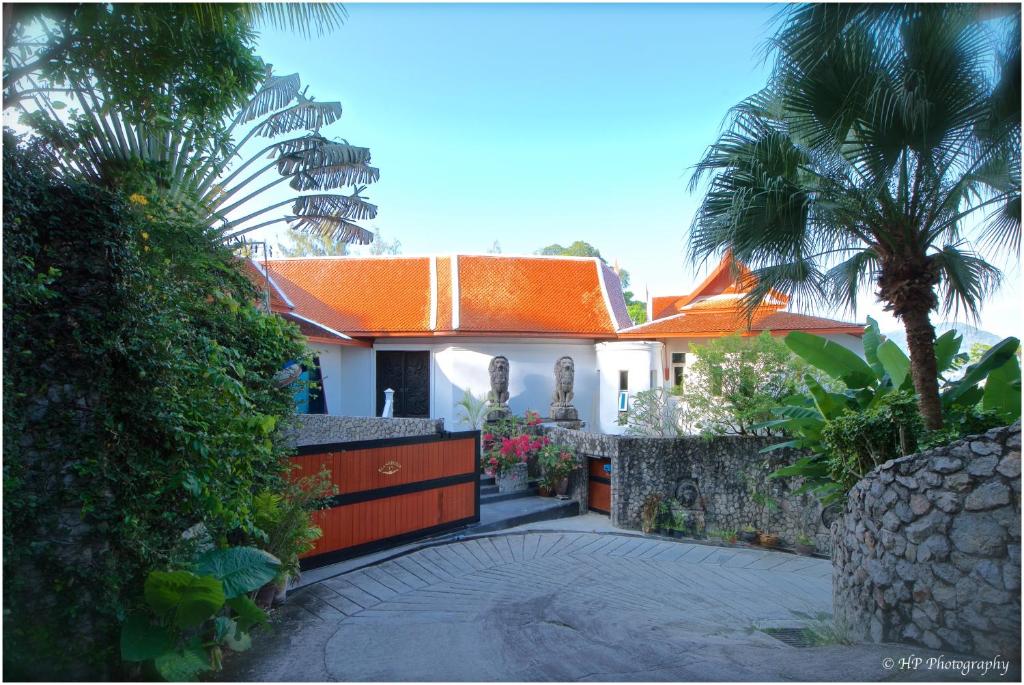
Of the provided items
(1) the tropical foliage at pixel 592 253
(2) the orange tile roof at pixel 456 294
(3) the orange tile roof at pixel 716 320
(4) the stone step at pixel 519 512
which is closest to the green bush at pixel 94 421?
(4) the stone step at pixel 519 512

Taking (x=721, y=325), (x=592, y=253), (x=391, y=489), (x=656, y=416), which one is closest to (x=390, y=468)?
(x=391, y=489)

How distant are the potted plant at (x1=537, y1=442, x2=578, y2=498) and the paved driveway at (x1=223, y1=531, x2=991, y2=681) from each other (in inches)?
118

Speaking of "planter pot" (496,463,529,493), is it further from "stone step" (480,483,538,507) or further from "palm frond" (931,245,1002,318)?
"palm frond" (931,245,1002,318)

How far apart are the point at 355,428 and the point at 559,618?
36.3ft

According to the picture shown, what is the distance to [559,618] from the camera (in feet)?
19.8

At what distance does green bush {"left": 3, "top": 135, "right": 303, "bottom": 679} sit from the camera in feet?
12.8

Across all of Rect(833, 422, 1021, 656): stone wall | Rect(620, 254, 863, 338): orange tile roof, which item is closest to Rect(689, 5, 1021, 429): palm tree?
Rect(833, 422, 1021, 656): stone wall

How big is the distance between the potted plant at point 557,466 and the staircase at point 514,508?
0.28 m

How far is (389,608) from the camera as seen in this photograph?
635cm

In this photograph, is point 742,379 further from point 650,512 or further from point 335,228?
point 335,228

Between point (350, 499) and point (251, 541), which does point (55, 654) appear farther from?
point (350, 499)

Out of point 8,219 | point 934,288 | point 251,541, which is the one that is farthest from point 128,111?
point 934,288

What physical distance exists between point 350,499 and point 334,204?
4.76 meters

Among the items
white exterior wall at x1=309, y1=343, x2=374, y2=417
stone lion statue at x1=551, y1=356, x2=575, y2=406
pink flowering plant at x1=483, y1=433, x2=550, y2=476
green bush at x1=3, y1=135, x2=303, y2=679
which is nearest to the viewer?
green bush at x1=3, y1=135, x2=303, y2=679
